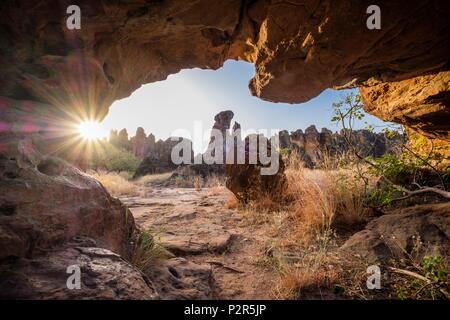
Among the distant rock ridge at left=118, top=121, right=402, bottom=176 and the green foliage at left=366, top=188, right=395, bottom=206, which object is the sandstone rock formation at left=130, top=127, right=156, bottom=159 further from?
the green foliage at left=366, top=188, right=395, bottom=206

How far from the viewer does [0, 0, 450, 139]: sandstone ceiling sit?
242cm

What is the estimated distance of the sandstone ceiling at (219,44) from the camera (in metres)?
2.42

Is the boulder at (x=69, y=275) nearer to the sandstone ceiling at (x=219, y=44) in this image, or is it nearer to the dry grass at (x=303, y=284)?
the dry grass at (x=303, y=284)

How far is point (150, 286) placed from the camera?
1.93 meters

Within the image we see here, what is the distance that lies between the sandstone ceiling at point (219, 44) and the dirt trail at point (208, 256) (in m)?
2.25

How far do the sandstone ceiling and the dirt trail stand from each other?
2.25 m

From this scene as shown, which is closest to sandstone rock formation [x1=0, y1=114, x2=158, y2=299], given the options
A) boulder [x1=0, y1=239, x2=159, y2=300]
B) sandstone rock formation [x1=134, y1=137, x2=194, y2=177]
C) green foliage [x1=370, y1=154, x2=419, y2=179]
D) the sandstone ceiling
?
boulder [x1=0, y1=239, x2=159, y2=300]

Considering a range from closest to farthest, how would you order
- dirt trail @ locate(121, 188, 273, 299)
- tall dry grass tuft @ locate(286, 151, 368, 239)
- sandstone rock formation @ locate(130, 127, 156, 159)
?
dirt trail @ locate(121, 188, 273, 299)
tall dry grass tuft @ locate(286, 151, 368, 239)
sandstone rock formation @ locate(130, 127, 156, 159)

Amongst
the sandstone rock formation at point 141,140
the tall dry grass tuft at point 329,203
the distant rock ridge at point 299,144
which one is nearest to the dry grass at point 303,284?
the tall dry grass tuft at point 329,203

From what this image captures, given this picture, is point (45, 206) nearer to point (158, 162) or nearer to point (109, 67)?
point (109, 67)

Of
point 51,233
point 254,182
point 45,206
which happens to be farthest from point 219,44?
point 254,182

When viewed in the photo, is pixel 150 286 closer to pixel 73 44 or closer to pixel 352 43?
pixel 73 44
